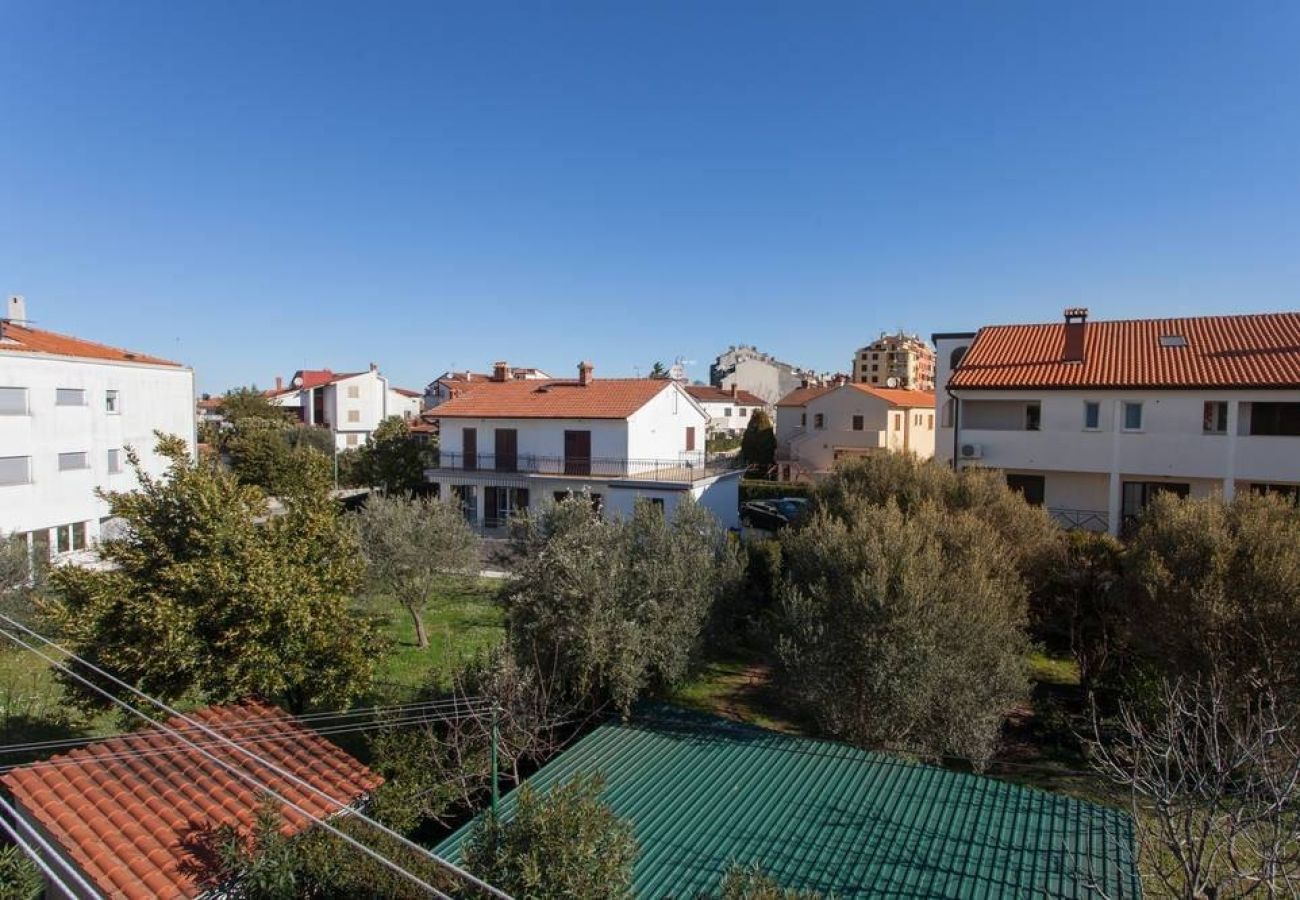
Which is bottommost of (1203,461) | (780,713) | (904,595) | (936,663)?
(780,713)

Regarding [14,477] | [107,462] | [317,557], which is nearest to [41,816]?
[317,557]

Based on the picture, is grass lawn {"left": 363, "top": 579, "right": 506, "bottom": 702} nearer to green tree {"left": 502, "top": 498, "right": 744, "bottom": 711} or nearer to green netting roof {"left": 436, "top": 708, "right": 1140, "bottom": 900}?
green tree {"left": 502, "top": 498, "right": 744, "bottom": 711}

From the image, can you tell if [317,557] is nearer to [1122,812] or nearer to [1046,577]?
[1122,812]

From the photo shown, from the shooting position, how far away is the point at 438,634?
18938mm

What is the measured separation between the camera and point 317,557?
420 inches

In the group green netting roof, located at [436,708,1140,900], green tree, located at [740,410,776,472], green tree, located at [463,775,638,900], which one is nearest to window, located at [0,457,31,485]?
green netting roof, located at [436,708,1140,900]

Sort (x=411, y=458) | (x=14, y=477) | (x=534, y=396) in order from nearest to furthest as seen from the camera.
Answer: (x=14, y=477), (x=534, y=396), (x=411, y=458)

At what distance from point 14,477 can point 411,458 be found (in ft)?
48.4

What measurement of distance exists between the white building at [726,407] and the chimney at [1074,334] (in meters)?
36.6

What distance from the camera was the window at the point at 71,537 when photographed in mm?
26812

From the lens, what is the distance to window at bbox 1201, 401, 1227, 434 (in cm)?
2175

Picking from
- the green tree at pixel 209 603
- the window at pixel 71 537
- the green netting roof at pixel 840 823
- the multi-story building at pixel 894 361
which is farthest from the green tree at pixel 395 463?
the multi-story building at pixel 894 361

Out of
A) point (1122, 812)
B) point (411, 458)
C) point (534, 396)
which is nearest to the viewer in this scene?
point (1122, 812)

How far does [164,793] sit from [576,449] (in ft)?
78.1
